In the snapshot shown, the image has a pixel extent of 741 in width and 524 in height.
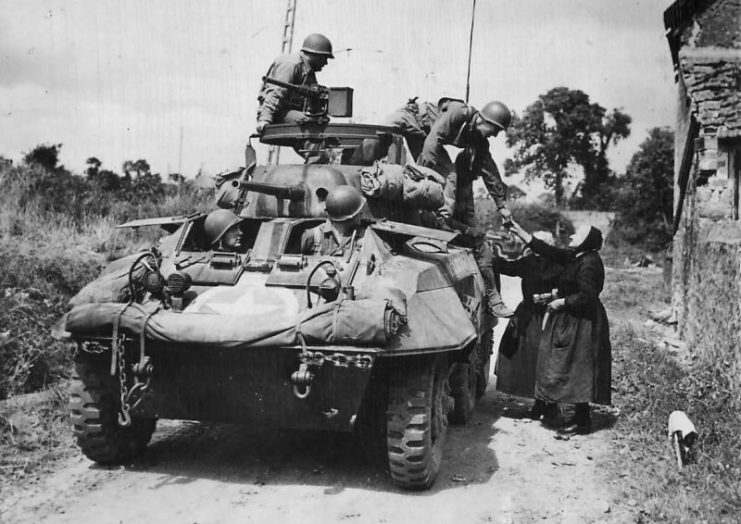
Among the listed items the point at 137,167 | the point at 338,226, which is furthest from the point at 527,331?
the point at 137,167

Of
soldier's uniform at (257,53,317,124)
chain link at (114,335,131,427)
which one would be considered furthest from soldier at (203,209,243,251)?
soldier's uniform at (257,53,317,124)

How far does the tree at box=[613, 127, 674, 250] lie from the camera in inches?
1308

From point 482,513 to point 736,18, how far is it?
977 centimetres

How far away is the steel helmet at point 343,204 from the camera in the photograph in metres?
6.32

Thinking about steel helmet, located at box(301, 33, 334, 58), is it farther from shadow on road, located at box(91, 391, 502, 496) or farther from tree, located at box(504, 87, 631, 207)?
tree, located at box(504, 87, 631, 207)

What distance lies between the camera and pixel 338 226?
252 inches

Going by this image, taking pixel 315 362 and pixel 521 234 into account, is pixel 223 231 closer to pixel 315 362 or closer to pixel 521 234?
pixel 315 362

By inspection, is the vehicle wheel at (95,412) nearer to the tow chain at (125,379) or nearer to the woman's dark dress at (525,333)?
the tow chain at (125,379)

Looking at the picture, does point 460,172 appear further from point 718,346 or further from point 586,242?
point 718,346

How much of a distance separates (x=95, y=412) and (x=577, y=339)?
4.07m

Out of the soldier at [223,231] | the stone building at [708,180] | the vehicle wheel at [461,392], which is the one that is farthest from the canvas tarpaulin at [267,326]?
the stone building at [708,180]

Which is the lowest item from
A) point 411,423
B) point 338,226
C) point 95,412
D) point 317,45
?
point 95,412

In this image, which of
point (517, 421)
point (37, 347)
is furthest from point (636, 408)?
point (37, 347)

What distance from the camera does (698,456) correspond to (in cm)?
593
